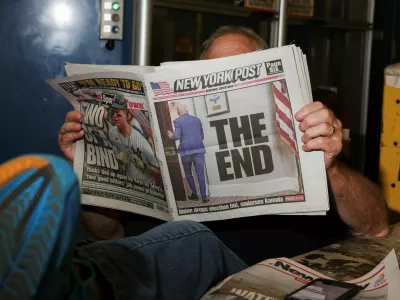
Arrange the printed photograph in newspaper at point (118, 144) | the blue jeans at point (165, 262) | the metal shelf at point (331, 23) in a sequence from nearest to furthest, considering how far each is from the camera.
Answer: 1. the blue jeans at point (165, 262)
2. the printed photograph in newspaper at point (118, 144)
3. the metal shelf at point (331, 23)

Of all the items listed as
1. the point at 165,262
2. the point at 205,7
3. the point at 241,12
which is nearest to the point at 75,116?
the point at 165,262

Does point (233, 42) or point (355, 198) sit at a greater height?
point (233, 42)

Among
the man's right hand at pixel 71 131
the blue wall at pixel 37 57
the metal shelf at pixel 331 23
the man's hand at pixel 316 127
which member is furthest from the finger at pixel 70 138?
the metal shelf at pixel 331 23

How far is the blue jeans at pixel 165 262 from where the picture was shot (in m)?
0.60

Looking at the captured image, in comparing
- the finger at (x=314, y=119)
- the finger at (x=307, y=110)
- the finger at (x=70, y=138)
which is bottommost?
the finger at (x=70, y=138)

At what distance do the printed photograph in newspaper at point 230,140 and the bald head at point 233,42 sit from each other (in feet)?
0.91

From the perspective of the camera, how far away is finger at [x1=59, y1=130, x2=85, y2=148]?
3.51ft

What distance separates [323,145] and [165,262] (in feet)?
1.11

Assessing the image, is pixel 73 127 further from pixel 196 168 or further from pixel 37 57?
pixel 37 57

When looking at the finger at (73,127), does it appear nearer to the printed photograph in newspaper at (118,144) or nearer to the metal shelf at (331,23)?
the printed photograph in newspaper at (118,144)

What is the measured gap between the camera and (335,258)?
894mm

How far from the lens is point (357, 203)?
1049 millimetres

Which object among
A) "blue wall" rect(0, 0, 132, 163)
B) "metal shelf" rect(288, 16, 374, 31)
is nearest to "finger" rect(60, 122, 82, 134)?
"blue wall" rect(0, 0, 132, 163)

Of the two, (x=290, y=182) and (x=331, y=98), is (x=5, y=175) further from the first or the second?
(x=331, y=98)
